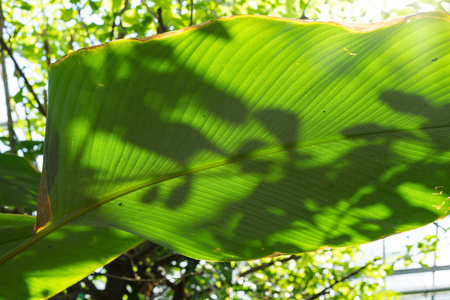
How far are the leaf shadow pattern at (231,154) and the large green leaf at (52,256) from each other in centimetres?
14

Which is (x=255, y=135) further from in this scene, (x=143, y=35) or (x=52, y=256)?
(x=143, y=35)

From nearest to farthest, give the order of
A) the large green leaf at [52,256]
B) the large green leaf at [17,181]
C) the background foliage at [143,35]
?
1. the large green leaf at [52,256]
2. the large green leaf at [17,181]
3. the background foliage at [143,35]

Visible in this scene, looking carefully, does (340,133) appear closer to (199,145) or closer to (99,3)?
(199,145)

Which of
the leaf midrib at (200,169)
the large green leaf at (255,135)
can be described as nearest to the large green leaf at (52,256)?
the large green leaf at (255,135)

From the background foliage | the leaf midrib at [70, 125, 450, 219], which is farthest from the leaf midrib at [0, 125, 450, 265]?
the background foliage

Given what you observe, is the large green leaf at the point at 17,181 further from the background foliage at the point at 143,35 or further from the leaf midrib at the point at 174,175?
the background foliage at the point at 143,35

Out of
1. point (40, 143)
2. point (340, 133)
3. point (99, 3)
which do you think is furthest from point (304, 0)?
point (340, 133)

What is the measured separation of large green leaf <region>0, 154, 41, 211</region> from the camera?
850 millimetres

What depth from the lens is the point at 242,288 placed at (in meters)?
2.29

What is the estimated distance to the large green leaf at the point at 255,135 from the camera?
0.41m

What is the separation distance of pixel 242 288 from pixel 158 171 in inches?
77.1

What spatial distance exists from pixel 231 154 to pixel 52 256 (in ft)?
1.37

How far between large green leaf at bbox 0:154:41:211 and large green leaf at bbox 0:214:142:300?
0.21 meters

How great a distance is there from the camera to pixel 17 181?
34.8 inches
